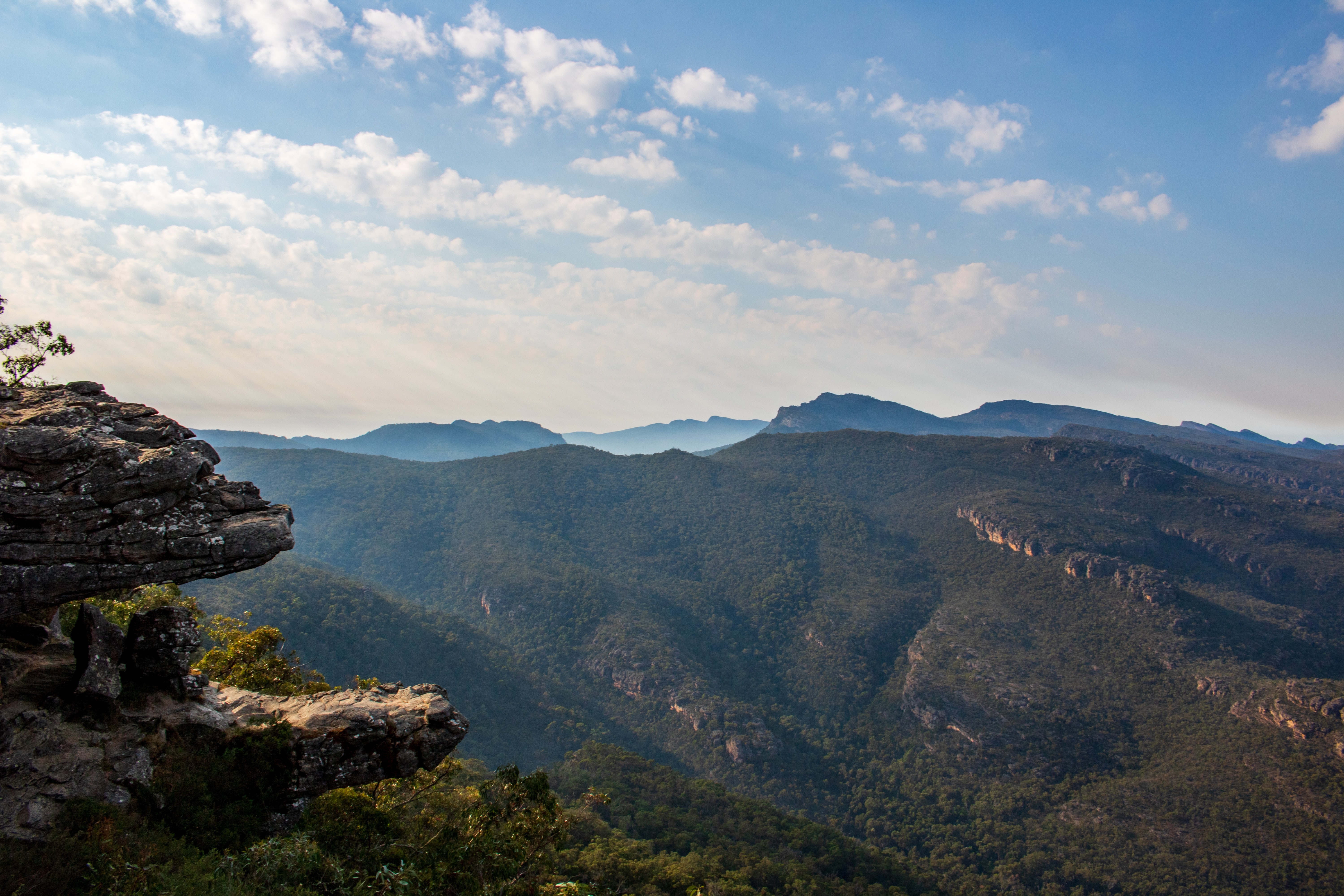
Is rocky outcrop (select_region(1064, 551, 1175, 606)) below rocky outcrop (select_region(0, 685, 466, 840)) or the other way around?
below

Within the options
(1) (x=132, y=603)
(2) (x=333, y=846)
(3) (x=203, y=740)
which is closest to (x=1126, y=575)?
(2) (x=333, y=846)

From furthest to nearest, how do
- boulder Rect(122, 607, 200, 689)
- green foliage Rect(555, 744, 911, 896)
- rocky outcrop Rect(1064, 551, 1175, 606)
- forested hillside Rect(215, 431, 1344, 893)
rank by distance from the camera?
rocky outcrop Rect(1064, 551, 1175, 606) < forested hillside Rect(215, 431, 1344, 893) < green foliage Rect(555, 744, 911, 896) < boulder Rect(122, 607, 200, 689)

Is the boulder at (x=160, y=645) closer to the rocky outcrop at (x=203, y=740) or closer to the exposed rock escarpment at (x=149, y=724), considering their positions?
the exposed rock escarpment at (x=149, y=724)

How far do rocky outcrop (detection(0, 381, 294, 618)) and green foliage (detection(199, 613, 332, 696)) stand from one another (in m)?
13.1

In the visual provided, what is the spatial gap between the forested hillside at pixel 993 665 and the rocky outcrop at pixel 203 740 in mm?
101012

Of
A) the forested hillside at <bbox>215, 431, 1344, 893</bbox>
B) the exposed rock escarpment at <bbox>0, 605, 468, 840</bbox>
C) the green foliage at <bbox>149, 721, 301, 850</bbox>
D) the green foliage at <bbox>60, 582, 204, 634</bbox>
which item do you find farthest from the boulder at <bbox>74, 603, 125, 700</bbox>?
the forested hillside at <bbox>215, 431, 1344, 893</bbox>

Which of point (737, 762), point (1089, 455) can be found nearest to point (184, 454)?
point (737, 762)

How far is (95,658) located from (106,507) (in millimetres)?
4844

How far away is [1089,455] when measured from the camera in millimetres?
199375

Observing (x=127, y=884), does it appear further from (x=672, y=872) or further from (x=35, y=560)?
(x=672, y=872)

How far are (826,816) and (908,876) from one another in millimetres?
33935

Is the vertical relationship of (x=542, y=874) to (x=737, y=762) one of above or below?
above

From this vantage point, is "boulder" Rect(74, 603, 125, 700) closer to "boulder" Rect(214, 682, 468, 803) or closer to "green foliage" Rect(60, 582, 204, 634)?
"boulder" Rect(214, 682, 468, 803)

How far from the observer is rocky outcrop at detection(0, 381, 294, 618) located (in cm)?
1342
